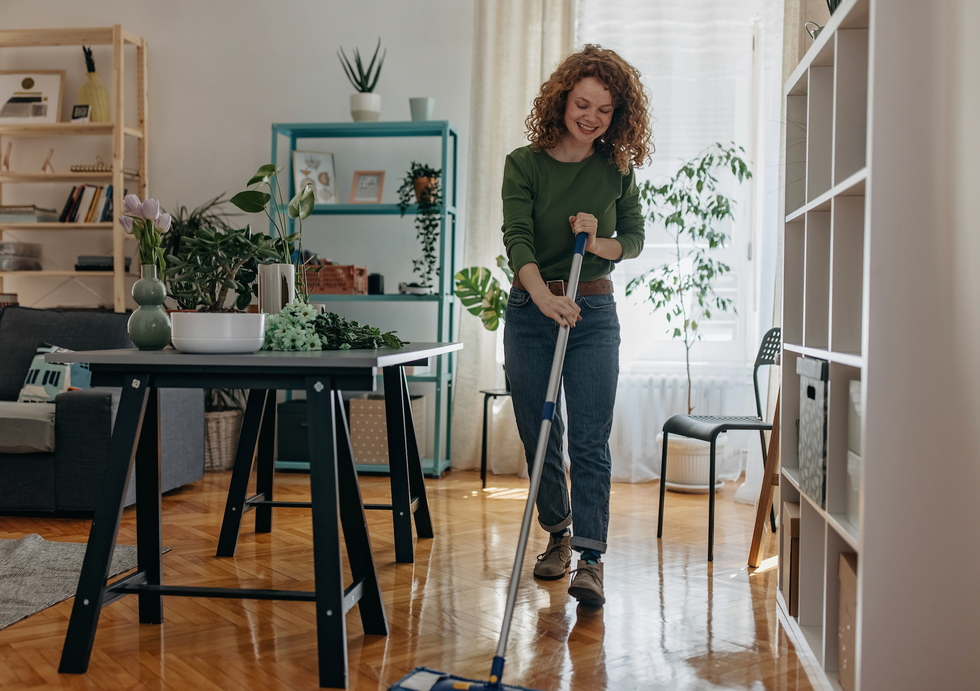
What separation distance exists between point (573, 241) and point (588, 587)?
2.99ft

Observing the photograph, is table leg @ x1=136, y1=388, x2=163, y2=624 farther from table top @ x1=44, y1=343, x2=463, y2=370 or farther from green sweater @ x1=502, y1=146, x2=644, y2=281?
green sweater @ x1=502, y1=146, x2=644, y2=281

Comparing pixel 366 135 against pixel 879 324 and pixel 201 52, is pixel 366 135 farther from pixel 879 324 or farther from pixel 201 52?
pixel 879 324

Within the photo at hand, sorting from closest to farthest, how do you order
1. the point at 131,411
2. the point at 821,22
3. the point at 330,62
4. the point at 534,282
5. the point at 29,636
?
the point at 131,411 → the point at 29,636 → the point at 534,282 → the point at 821,22 → the point at 330,62

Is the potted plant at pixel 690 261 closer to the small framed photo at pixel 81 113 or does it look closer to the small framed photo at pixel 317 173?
the small framed photo at pixel 317 173

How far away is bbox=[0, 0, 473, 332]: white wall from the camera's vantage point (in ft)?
14.7

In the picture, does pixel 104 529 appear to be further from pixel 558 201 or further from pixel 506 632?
pixel 558 201

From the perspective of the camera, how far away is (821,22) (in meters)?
3.63

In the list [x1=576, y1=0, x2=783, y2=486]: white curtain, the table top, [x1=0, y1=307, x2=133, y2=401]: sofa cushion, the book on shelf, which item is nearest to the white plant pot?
[x1=576, y1=0, x2=783, y2=486]: white curtain

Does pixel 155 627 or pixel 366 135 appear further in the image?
pixel 366 135

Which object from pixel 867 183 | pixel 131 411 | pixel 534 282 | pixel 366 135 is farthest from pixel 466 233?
pixel 867 183

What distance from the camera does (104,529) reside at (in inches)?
68.9

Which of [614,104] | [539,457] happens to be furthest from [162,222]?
[614,104]

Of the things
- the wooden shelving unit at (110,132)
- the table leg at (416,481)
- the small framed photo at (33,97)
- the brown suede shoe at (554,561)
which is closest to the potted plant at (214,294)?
the table leg at (416,481)

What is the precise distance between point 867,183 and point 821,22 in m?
2.65
